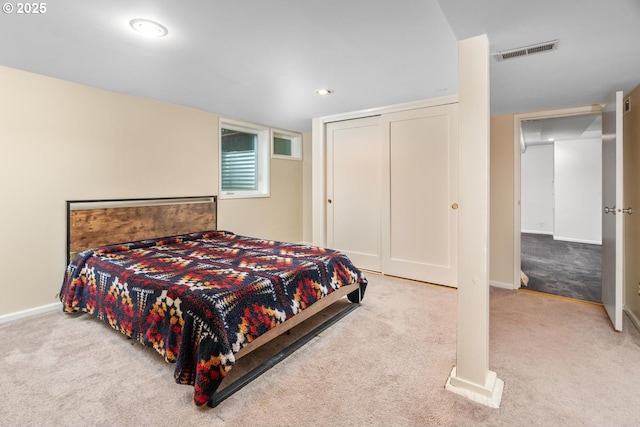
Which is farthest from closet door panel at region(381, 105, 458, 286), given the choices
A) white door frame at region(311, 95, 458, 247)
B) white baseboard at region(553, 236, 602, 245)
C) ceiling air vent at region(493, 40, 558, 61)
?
white baseboard at region(553, 236, 602, 245)

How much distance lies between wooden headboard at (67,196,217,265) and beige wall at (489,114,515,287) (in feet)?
11.6

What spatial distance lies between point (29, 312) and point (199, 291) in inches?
82.7

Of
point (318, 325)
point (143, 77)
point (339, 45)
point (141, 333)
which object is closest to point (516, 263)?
point (318, 325)

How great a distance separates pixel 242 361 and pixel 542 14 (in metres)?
2.65

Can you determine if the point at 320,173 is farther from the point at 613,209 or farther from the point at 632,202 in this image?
the point at 632,202

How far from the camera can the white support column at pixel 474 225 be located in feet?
5.56

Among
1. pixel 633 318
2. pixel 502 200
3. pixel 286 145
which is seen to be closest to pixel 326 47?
pixel 502 200

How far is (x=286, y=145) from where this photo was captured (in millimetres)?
5477

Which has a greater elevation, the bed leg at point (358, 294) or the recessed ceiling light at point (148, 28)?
the recessed ceiling light at point (148, 28)

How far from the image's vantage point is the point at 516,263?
3.67 m

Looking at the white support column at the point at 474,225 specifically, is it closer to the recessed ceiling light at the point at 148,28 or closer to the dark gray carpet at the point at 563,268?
the recessed ceiling light at the point at 148,28

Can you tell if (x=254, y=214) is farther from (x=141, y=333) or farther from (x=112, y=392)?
(x=112, y=392)

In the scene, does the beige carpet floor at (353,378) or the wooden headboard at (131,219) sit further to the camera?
the wooden headboard at (131,219)

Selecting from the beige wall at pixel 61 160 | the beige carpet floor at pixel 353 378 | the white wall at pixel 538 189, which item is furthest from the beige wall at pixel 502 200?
the white wall at pixel 538 189
